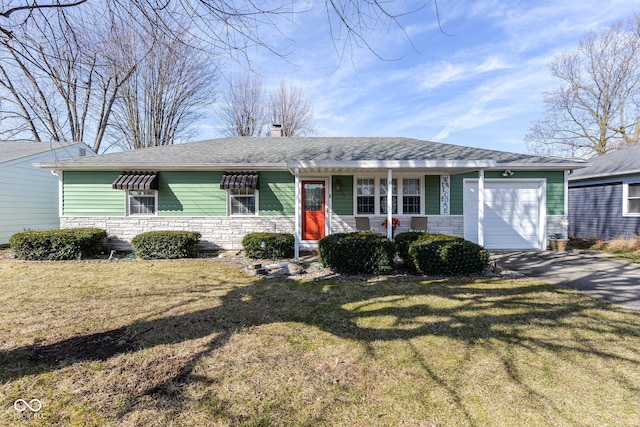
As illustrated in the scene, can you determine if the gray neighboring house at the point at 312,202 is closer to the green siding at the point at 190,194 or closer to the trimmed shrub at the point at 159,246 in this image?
the green siding at the point at 190,194

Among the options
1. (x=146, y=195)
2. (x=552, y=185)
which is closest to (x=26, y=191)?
(x=146, y=195)

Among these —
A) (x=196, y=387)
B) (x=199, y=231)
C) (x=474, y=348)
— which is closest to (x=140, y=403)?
(x=196, y=387)

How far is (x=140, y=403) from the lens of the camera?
2129 mm


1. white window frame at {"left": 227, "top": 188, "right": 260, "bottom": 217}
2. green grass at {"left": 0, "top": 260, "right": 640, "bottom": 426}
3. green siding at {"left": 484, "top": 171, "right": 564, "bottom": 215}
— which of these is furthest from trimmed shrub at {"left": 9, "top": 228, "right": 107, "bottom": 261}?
green siding at {"left": 484, "top": 171, "right": 564, "bottom": 215}

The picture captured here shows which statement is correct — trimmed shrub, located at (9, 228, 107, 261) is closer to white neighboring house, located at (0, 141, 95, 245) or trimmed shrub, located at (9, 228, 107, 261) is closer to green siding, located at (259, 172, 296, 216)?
white neighboring house, located at (0, 141, 95, 245)

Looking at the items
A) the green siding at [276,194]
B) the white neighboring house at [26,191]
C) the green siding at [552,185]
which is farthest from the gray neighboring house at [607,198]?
the white neighboring house at [26,191]

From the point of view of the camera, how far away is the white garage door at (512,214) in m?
9.27

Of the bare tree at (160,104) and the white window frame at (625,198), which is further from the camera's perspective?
the bare tree at (160,104)

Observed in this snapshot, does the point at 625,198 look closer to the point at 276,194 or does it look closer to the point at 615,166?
the point at 615,166

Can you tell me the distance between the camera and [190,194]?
9.24 m

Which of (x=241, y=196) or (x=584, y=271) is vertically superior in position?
(x=241, y=196)

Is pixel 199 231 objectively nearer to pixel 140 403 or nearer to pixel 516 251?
pixel 140 403

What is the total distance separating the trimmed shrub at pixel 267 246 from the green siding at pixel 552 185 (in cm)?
685

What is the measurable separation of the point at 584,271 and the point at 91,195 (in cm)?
1395
